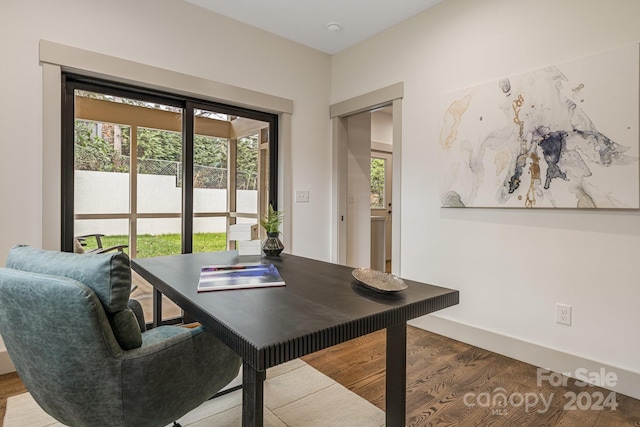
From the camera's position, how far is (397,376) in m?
1.39

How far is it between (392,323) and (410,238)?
2012 millimetres

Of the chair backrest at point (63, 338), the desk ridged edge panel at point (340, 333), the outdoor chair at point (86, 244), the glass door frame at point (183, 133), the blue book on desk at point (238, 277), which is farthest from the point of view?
the outdoor chair at point (86, 244)

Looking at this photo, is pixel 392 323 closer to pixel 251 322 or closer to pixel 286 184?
pixel 251 322

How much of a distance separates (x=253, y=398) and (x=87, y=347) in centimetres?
49

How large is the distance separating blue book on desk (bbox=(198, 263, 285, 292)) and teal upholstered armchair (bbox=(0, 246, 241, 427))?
0.26 metres

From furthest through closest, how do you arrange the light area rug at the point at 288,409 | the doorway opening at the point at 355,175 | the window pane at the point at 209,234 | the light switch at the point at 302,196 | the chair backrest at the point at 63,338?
the light switch at the point at 302,196
the doorway opening at the point at 355,175
the window pane at the point at 209,234
the light area rug at the point at 288,409
the chair backrest at the point at 63,338

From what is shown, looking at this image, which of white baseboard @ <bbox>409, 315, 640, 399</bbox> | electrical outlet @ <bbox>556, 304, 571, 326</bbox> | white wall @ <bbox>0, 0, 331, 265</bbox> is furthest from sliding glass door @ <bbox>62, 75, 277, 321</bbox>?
electrical outlet @ <bbox>556, 304, 571, 326</bbox>

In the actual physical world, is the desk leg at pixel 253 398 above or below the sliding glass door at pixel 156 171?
below

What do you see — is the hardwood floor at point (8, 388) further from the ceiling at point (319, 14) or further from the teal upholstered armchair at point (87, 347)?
the ceiling at point (319, 14)

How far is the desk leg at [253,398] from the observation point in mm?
963

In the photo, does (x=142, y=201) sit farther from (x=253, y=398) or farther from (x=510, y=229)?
(x=510, y=229)

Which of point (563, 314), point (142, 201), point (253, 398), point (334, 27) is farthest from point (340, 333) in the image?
point (334, 27)

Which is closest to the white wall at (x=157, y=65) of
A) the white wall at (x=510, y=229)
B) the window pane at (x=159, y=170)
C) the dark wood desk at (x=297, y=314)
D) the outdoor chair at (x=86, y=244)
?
the outdoor chair at (x=86, y=244)

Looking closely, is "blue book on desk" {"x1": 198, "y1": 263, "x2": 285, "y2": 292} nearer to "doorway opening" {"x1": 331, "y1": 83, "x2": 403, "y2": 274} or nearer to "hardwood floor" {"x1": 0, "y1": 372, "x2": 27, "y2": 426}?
"hardwood floor" {"x1": 0, "y1": 372, "x2": 27, "y2": 426}
